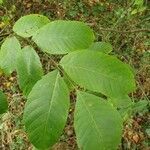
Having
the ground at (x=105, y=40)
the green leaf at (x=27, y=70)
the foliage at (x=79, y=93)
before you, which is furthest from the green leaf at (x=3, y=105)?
the ground at (x=105, y=40)

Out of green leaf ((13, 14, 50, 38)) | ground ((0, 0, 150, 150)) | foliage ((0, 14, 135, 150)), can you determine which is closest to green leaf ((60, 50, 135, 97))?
foliage ((0, 14, 135, 150))

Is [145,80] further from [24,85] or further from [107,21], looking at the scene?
[24,85]

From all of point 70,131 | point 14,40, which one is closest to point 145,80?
point 70,131

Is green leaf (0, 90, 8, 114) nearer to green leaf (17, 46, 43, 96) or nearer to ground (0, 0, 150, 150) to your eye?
green leaf (17, 46, 43, 96)

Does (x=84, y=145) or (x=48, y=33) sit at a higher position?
(x=48, y=33)

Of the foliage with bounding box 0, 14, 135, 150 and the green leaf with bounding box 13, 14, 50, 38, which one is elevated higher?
the green leaf with bounding box 13, 14, 50, 38

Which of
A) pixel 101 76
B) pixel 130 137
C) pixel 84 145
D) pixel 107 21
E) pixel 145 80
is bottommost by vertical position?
pixel 130 137
